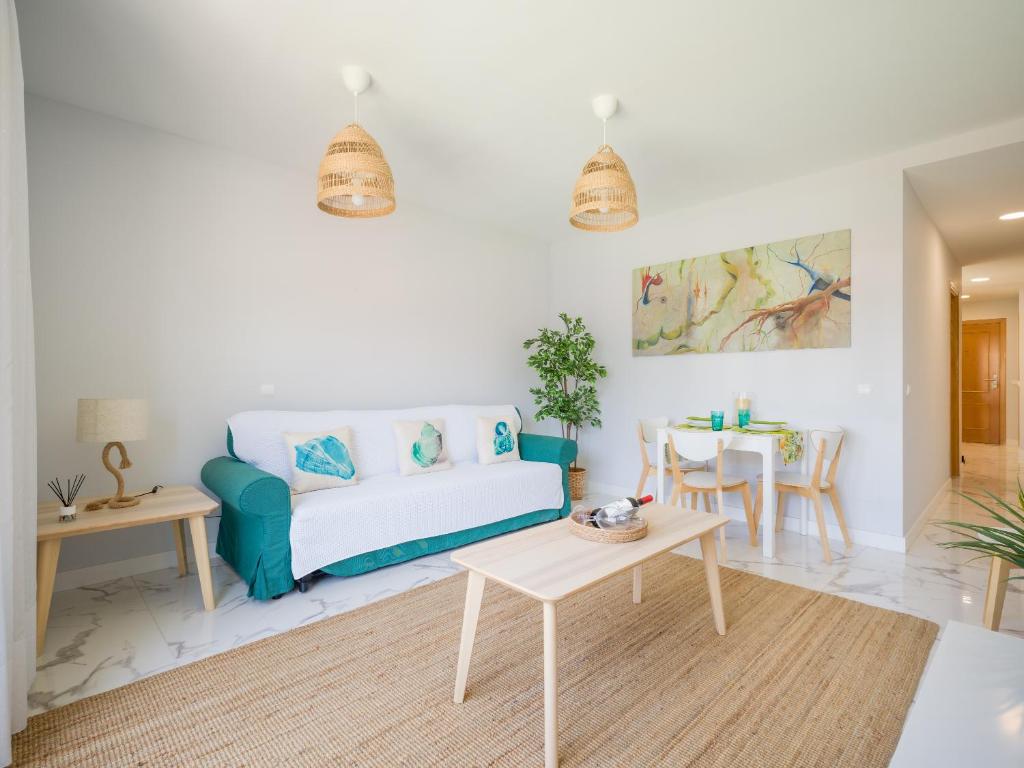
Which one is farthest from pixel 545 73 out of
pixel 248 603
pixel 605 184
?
pixel 248 603

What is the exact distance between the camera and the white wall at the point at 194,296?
272cm

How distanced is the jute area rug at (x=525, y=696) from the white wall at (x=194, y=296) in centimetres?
159

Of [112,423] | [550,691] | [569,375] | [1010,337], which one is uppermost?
[1010,337]

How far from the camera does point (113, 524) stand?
2.21 m

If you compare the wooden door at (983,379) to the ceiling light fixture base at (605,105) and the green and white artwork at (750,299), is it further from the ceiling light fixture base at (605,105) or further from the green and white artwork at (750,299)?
the ceiling light fixture base at (605,105)

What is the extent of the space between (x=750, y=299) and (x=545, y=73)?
235cm

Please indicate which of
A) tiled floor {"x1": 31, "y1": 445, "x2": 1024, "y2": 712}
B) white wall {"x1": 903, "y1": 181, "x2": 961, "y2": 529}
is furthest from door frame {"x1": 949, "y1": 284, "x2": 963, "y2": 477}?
tiled floor {"x1": 31, "y1": 445, "x2": 1024, "y2": 712}

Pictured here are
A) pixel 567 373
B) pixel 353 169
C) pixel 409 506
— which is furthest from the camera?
pixel 567 373

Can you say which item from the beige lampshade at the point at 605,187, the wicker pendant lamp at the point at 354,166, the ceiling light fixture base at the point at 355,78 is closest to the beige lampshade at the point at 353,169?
the wicker pendant lamp at the point at 354,166

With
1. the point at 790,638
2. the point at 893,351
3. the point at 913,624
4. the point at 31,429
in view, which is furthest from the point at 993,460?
the point at 31,429

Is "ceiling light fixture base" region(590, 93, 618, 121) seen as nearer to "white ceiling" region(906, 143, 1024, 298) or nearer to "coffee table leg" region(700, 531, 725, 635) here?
"white ceiling" region(906, 143, 1024, 298)

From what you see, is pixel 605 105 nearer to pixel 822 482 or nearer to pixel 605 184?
pixel 605 184

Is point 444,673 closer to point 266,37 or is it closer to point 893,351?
point 266,37

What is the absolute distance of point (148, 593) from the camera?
8.63 feet
